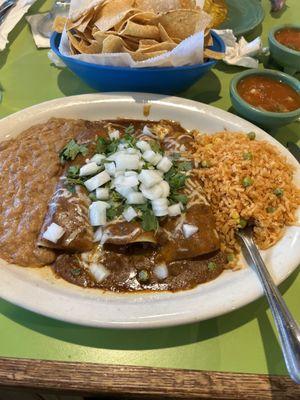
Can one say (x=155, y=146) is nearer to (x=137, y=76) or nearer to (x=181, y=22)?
(x=137, y=76)

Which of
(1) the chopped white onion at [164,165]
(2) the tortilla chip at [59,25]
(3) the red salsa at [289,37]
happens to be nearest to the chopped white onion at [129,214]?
(1) the chopped white onion at [164,165]

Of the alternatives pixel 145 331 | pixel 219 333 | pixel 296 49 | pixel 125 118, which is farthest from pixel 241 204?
pixel 296 49

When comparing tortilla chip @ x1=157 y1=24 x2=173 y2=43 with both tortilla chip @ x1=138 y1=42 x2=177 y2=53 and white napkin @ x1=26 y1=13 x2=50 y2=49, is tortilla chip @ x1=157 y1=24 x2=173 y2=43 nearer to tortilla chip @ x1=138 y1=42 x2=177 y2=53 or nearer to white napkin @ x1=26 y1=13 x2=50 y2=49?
tortilla chip @ x1=138 y1=42 x2=177 y2=53

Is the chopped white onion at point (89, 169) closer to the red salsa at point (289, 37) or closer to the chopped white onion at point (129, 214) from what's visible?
the chopped white onion at point (129, 214)

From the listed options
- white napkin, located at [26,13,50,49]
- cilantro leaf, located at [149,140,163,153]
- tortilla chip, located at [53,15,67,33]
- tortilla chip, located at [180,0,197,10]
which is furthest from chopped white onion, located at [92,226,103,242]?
white napkin, located at [26,13,50,49]

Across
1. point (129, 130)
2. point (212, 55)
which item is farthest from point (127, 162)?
point (212, 55)

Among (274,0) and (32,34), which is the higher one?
(32,34)

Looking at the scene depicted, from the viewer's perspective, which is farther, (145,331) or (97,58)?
(97,58)

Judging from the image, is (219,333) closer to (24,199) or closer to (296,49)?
(24,199)

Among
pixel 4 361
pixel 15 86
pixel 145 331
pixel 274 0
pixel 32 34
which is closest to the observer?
pixel 4 361
